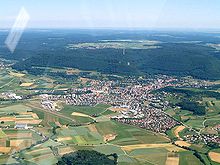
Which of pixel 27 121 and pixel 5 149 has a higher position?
pixel 27 121

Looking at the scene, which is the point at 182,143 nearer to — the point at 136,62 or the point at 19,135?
the point at 19,135

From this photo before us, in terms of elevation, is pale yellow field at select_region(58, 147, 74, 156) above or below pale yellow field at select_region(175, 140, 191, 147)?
above

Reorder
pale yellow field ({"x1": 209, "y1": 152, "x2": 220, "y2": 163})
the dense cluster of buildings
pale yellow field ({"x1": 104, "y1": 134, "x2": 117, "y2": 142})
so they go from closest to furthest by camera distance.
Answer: pale yellow field ({"x1": 209, "y1": 152, "x2": 220, "y2": 163}) → pale yellow field ({"x1": 104, "y1": 134, "x2": 117, "y2": 142}) → the dense cluster of buildings

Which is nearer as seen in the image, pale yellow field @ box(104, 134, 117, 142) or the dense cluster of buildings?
pale yellow field @ box(104, 134, 117, 142)

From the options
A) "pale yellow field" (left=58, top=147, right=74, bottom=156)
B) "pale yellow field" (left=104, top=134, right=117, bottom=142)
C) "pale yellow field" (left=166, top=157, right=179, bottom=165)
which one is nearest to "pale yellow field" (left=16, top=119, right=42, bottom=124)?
"pale yellow field" (left=104, top=134, right=117, bottom=142)

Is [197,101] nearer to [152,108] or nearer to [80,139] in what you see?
[152,108]

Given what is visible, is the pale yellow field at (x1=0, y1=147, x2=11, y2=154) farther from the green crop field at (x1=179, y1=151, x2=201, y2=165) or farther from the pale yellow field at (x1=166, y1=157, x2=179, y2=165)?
the green crop field at (x1=179, y1=151, x2=201, y2=165)

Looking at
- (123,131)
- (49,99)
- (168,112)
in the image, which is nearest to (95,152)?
(123,131)

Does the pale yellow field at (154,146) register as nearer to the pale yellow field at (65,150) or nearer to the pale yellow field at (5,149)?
the pale yellow field at (65,150)

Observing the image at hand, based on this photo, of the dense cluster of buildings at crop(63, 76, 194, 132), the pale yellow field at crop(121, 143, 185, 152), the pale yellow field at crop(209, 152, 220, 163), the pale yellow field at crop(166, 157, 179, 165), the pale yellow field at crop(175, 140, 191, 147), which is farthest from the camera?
the dense cluster of buildings at crop(63, 76, 194, 132)

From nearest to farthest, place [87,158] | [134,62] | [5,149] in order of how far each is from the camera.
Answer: [87,158] → [5,149] → [134,62]

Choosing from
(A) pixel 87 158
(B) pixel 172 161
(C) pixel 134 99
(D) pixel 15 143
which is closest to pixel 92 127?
(D) pixel 15 143
